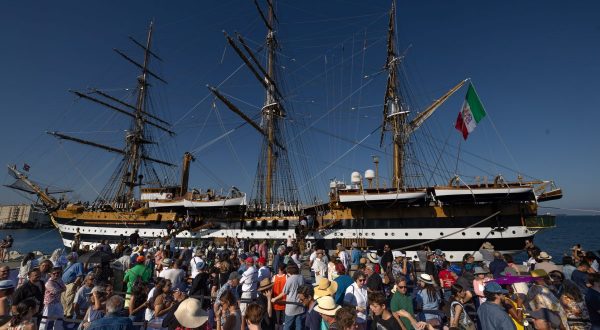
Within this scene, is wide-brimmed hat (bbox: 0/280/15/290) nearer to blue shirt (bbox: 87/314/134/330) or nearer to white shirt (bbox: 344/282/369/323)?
blue shirt (bbox: 87/314/134/330)

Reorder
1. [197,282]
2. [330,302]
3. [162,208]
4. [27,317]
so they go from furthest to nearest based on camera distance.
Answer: [162,208]
[197,282]
[330,302]
[27,317]

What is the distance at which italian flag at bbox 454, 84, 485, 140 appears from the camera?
15305 millimetres

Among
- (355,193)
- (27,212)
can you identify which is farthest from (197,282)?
(27,212)

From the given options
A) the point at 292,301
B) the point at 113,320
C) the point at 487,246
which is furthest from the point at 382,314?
the point at 487,246

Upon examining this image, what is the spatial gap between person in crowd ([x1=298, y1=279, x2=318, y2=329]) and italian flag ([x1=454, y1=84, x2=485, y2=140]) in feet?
50.6

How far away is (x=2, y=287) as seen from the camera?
12.6 ft

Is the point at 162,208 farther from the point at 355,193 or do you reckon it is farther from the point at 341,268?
the point at 341,268

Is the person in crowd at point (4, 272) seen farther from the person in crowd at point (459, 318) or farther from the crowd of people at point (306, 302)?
the person in crowd at point (459, 318)

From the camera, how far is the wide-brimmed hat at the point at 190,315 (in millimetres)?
3459

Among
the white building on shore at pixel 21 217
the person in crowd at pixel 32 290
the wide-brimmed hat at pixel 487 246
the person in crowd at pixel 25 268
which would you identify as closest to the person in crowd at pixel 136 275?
the person in crowd at pixel 32 290

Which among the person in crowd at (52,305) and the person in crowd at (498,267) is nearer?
the person in crowd at (52,305)

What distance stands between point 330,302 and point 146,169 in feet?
143

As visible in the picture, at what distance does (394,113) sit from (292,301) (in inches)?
974

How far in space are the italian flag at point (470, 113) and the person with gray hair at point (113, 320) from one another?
58.0 feet
